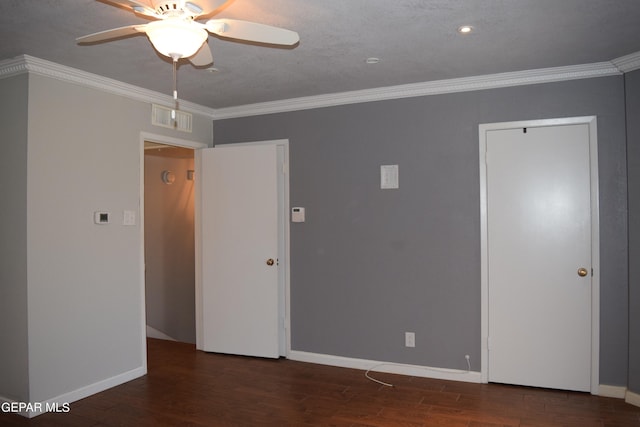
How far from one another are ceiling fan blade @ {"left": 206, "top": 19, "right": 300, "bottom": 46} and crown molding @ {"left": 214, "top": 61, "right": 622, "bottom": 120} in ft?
6.98

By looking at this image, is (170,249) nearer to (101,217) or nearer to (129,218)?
(129,218)

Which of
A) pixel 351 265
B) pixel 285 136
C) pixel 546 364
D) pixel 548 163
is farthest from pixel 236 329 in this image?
pixel 548 163

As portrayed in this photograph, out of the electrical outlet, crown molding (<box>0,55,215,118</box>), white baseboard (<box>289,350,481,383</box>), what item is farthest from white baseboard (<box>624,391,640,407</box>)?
crown molding (<box>0,55,215,118</box>)

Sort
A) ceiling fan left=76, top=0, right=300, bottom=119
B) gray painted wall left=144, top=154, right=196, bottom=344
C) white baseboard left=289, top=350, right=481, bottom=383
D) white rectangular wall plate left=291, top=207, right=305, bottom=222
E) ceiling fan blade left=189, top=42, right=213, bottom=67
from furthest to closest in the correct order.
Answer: gray painted wall left=144, top=154, right=196, bottom=344 → white rectangular wall plate left=291, top=207, right=305, bottom=222 → white baseboard left=289, top=350, right=481, bottom=383 → ceiling fan blade left=189, top=42, right=213, bottom=67 → ceiling fan left=76, top=0, right=300, bottom=119

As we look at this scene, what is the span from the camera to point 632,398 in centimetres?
344

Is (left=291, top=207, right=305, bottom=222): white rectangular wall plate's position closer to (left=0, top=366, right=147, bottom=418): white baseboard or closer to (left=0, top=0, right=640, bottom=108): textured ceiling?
(left=0, top=0, right=640, bottom=108): textured ceiling

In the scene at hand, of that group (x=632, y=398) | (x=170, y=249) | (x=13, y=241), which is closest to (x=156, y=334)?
(x=170, y=249)

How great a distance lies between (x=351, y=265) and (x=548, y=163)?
1815 mm

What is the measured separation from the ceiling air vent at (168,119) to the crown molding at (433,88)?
0.36 metres

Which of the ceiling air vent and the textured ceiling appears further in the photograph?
the ceiling air vent

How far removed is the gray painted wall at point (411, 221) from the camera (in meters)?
3.59

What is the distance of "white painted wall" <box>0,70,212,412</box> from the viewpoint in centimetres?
339

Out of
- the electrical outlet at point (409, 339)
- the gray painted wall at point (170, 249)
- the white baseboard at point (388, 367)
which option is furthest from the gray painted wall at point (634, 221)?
the gray painted wall at point (170, 249)

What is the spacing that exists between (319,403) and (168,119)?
9.18 ft
